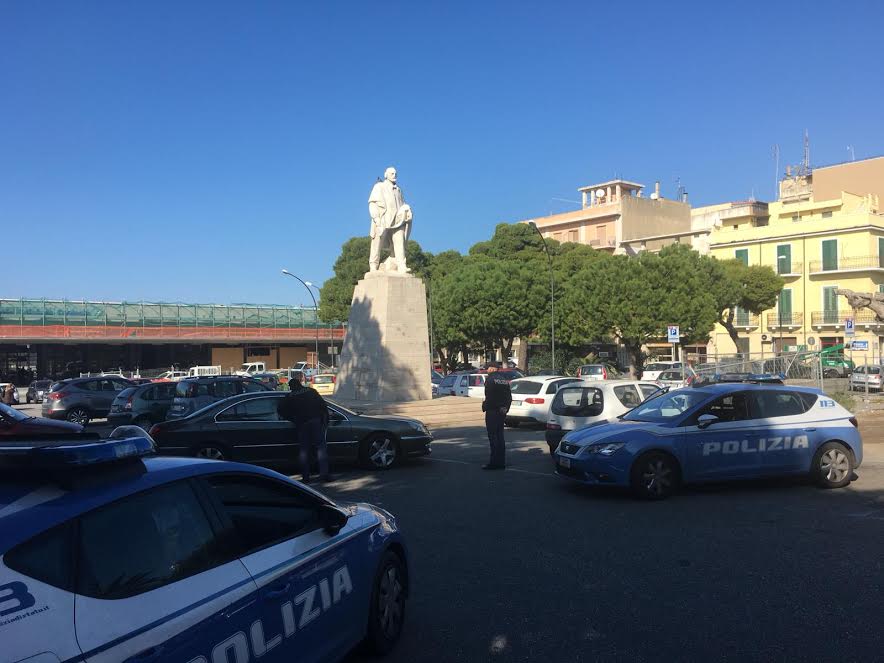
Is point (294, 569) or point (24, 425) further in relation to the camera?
point (24, 425)

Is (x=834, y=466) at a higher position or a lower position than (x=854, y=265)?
lower

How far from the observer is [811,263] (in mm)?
51312

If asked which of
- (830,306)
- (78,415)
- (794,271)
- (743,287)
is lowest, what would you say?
(78,415)

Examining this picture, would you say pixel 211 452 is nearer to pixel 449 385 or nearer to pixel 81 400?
pixel 81 400

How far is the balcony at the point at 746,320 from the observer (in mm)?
54119

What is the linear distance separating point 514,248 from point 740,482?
50.6 meters

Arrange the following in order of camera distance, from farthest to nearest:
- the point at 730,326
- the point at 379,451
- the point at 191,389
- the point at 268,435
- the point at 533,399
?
the point at 730,326 → the point at 533,399 → the point at 191,389 → the point at 379,451 → the point at 268,435

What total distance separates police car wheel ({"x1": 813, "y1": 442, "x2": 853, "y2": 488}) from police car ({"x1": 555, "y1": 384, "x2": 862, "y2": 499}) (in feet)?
0.04

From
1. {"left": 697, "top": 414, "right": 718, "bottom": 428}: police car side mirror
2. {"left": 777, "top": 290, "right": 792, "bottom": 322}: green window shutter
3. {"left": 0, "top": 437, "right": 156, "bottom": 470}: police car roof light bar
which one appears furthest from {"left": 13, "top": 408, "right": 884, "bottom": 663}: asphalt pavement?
{"left": 777, "top": 290, "right": 792, "bottom": 322}: green window shutter

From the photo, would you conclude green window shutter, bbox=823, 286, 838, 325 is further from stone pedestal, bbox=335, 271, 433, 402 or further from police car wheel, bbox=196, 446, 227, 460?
police car wheel, bbox=196, 446, 227, 460

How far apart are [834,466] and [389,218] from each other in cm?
1724

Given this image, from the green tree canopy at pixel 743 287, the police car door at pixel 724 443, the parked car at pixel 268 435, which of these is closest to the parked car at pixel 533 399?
the parked car at pixel 268 435

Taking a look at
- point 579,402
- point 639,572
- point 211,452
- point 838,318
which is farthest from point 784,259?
point 639,572

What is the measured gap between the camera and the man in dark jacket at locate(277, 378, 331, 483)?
1080 centimetres
